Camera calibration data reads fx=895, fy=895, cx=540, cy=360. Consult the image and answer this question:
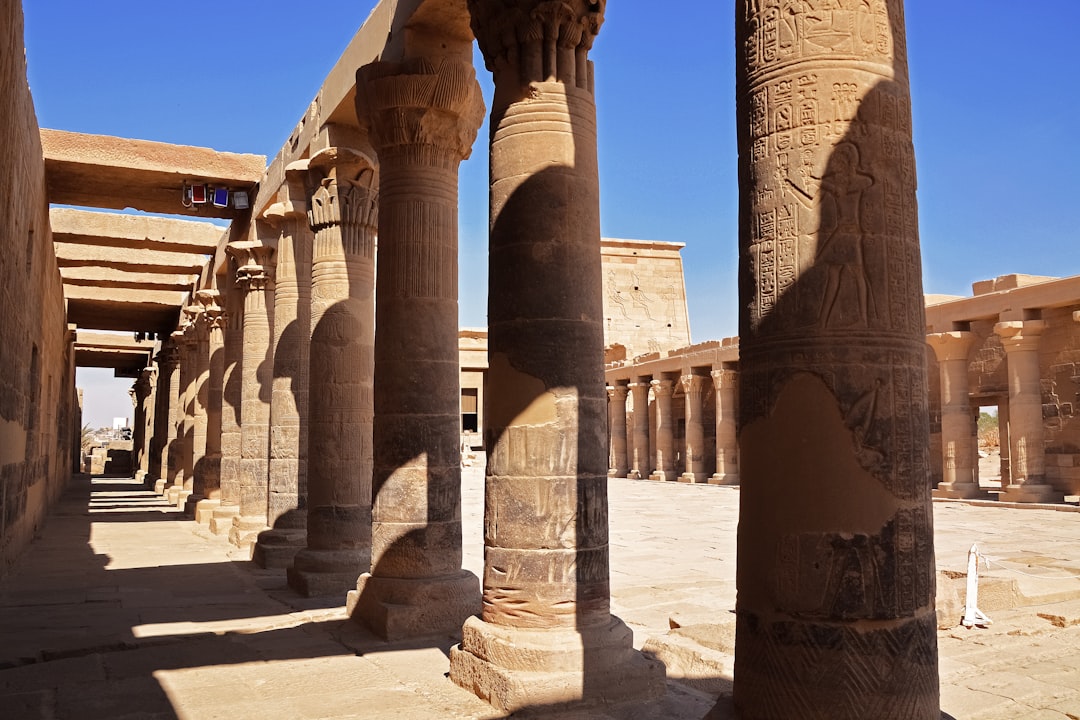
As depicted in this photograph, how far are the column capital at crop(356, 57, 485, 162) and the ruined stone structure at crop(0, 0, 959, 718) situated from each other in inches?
1.0

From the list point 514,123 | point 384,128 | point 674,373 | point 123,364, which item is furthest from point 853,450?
point 123,364

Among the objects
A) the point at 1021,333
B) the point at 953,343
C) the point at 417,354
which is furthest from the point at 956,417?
the point at 417,354

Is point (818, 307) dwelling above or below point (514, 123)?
below

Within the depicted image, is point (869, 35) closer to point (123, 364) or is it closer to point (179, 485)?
point (179, 485)

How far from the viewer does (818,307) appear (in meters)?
3.11

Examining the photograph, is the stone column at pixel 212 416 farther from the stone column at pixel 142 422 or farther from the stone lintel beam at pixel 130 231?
the stone column at pixel 142 422

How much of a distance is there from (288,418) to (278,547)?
1.59 metres

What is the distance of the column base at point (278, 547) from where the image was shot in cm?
1075

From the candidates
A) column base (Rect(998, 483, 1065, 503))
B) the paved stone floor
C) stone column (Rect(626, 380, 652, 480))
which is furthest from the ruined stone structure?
stone column (Rect(626, 380, 652, 480))

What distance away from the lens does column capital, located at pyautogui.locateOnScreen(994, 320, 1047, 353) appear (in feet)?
57.7

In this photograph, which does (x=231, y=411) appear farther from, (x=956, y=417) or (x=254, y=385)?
(x=956, y=417)

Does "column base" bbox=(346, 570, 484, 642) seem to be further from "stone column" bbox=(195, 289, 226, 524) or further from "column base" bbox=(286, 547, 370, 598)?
"stone column" bbox=(195, 289, 226, 524)

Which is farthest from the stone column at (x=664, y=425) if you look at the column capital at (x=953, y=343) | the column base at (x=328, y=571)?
the column base at (x=328, y=571)

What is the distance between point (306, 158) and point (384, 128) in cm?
389
